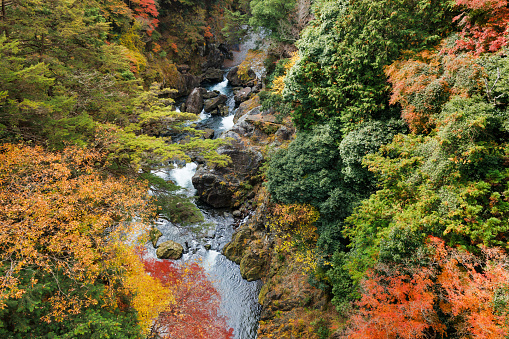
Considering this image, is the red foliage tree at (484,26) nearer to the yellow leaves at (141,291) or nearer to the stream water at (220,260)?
the stream water at (220,260)

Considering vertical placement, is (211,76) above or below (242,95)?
below

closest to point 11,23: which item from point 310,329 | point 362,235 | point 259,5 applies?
Result: point 362,235

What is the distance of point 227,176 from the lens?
2195cm

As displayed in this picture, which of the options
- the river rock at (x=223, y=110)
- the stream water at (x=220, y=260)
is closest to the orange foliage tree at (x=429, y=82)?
the stream water at (x=220, y=260)

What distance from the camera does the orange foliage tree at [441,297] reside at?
6.27m

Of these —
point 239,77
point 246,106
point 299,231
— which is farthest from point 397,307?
point 239,77

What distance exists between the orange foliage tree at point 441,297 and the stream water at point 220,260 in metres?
7.44

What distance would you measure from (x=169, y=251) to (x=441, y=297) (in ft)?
50.7

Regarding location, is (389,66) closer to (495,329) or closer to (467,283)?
(467,283)

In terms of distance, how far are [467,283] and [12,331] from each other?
1304 centimetres

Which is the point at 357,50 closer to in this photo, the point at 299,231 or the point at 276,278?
the point at 299,231

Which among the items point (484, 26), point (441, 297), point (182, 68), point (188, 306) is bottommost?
point (188, 306)

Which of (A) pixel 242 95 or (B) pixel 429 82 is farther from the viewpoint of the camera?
(A) pixel 242 95

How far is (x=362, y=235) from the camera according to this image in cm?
1058
